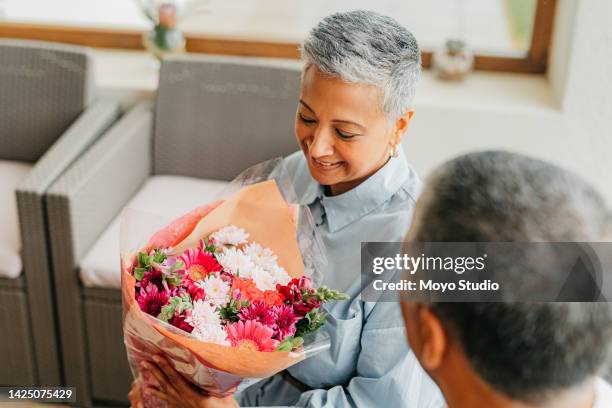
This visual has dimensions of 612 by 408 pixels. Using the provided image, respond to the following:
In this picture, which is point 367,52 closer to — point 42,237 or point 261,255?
point 261,255

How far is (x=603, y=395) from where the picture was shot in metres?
0.99

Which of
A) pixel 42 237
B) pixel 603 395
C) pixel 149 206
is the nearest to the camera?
pixel 603 395

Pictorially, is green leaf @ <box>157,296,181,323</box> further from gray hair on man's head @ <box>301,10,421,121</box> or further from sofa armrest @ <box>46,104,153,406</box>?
sofa armrest @ <box>46,104,153,406</box>

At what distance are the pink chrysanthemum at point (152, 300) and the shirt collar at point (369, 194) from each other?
444mm

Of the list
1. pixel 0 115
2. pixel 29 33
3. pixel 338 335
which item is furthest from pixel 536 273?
pixel 29 33

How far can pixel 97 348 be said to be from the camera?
2.43 m

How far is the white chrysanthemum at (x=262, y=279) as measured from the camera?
1298 mm

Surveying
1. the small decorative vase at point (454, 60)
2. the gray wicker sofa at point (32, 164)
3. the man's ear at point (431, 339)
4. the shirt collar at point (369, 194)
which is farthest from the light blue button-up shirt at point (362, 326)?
the small decorative vase at point (454, 60)

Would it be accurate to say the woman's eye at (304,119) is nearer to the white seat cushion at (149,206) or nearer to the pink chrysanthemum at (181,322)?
the pink chrysanthemum at (181,322)

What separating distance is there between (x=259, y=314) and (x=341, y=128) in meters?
0.40

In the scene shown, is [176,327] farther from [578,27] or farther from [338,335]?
[578,27]

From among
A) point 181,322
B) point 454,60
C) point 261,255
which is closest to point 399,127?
point 261,255

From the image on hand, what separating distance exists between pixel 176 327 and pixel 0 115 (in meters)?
1.98

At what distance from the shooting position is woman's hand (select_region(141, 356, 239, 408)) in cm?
130
